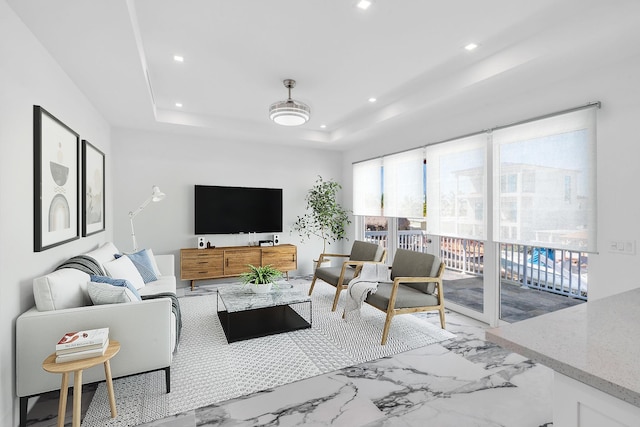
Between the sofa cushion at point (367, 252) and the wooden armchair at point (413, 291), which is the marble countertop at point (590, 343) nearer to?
the wooden armchair at point (413, 291)

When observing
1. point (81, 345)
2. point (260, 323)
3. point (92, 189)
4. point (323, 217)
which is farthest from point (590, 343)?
point (323, 217)

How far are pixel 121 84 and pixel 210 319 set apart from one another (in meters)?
2.68

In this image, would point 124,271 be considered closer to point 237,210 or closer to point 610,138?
point 237,210

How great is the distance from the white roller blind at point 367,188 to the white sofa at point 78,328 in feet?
13.1

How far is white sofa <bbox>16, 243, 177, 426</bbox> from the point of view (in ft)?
6.23

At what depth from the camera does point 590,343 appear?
3.15 feet

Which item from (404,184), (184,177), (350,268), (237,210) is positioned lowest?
(350,268)

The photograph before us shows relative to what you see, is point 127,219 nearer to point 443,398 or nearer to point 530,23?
point 443,398

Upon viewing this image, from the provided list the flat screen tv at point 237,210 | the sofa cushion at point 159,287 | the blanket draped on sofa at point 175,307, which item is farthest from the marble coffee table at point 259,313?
the flat screen tv at point 237,210

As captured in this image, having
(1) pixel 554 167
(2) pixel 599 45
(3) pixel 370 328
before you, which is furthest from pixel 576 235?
(3) pixel 370 328

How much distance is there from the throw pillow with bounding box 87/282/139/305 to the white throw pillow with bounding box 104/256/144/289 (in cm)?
84

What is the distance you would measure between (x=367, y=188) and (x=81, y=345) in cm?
467

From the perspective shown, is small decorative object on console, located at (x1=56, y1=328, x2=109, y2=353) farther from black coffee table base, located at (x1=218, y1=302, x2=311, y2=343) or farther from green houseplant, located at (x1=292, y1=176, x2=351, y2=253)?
green houseplant, located at (x1=292, y1=176, x2=351, y2=253)

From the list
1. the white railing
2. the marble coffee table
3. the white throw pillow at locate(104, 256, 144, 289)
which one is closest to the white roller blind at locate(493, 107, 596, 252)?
the white railing
